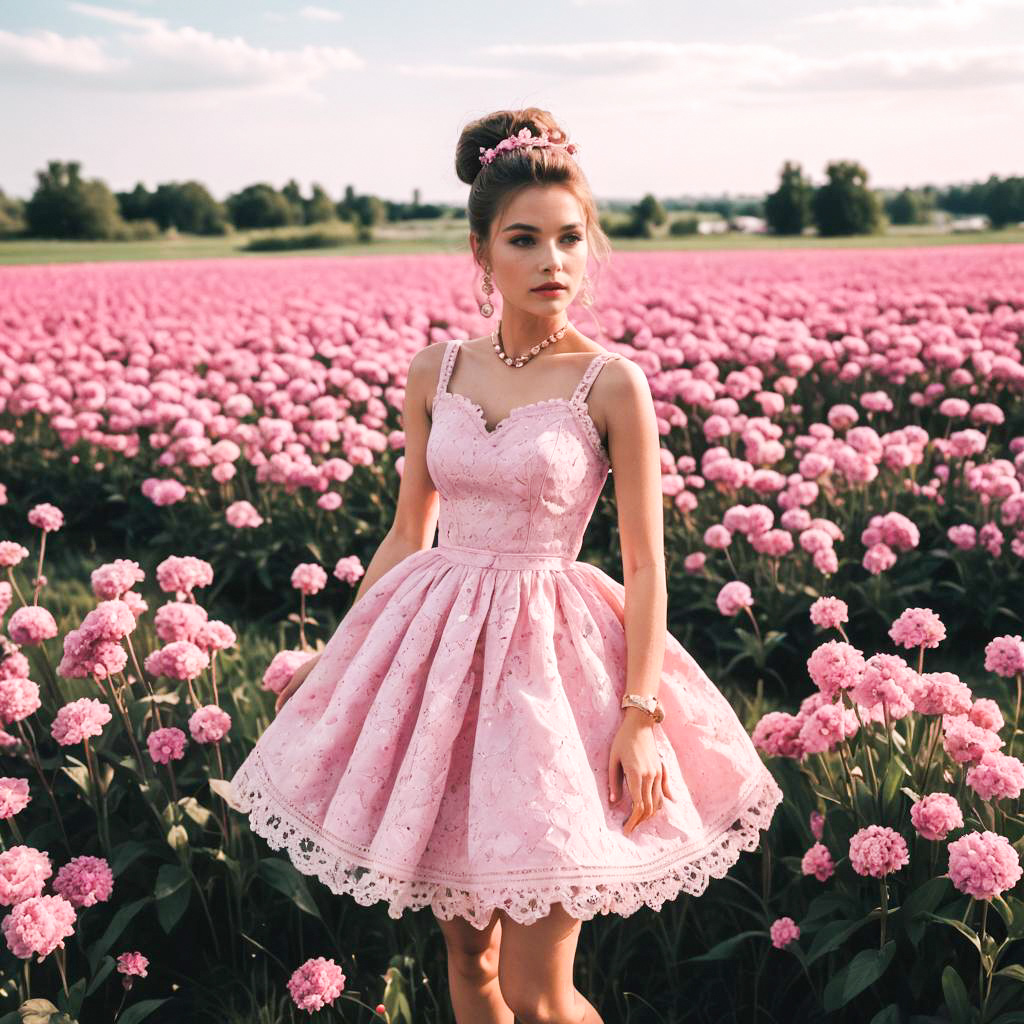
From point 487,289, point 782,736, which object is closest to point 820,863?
point 782,736

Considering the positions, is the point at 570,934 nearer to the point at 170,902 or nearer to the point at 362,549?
the point at 170,902

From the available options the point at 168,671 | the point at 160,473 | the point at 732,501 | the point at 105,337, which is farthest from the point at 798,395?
the point at 168,671

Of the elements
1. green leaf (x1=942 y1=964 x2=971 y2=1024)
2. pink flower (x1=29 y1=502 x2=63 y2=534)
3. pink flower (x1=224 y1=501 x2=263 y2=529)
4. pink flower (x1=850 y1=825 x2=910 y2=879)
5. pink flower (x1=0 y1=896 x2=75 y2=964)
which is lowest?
green leaf (x1=942 y1=964 x2=971 y2=1024)

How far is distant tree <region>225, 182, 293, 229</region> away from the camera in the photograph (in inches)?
2224

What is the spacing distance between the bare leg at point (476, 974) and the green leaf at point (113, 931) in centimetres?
86

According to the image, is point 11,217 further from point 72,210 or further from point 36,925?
point 36,925

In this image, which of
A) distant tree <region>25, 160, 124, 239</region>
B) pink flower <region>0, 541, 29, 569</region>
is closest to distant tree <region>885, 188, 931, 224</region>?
distant tree <region>25, 160, 124, 239</region>

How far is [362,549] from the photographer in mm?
5828

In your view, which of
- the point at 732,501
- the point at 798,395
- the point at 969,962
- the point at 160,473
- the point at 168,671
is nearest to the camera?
the point at 969,962

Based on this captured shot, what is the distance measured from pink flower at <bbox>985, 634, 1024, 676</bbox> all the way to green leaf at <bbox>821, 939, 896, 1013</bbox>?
74 centimetres

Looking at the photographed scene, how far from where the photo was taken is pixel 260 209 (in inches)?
2233

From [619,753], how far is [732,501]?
3.82m

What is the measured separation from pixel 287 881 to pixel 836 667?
1.48 metres

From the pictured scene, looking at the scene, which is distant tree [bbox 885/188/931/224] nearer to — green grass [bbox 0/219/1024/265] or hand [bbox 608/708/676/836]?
green grass [bbox 0/219/1024/265]
